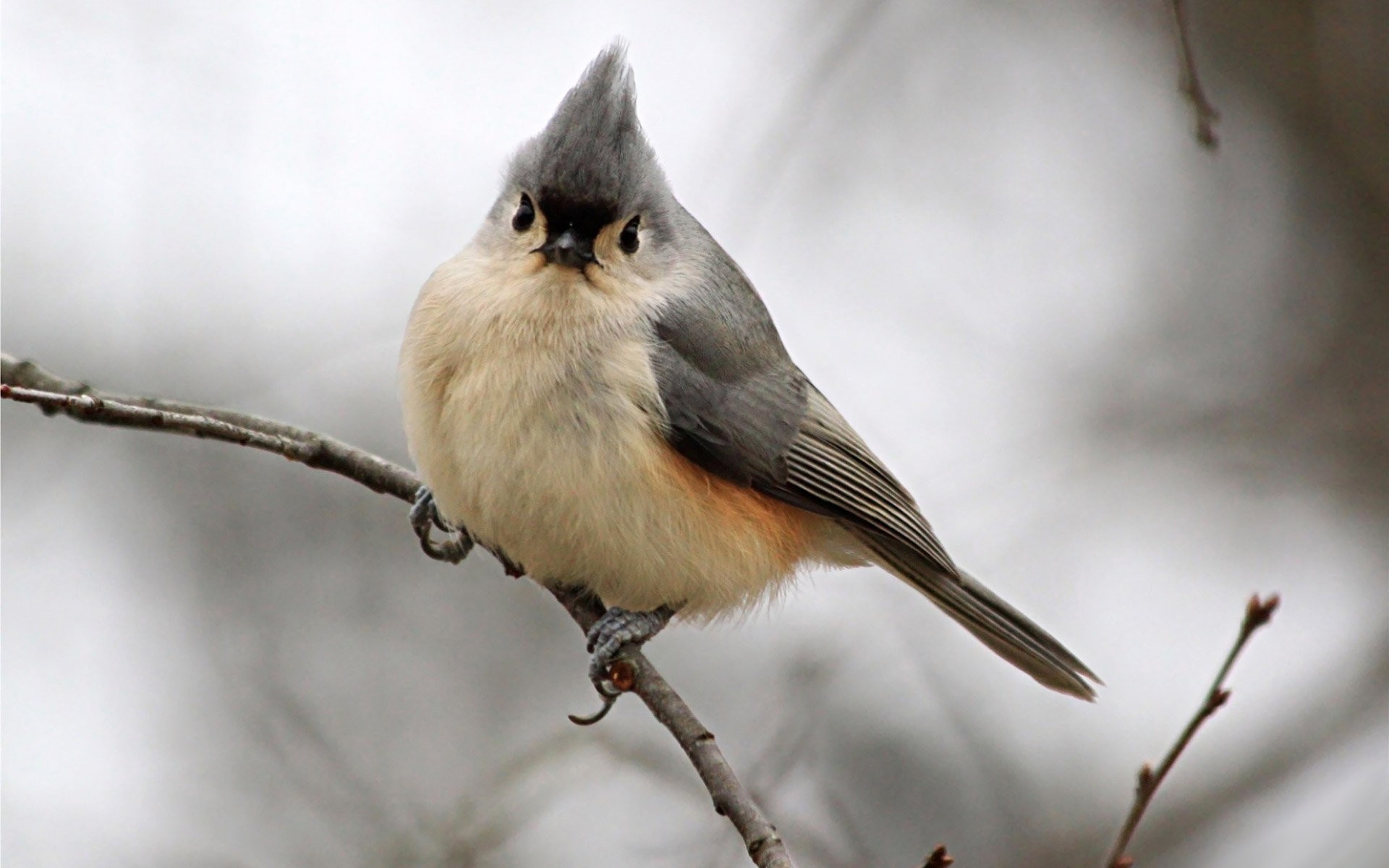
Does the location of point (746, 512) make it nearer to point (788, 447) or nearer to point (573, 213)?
point (788, 447)

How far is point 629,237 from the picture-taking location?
3393 mm

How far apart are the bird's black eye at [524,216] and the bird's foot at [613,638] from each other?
3.27 feet

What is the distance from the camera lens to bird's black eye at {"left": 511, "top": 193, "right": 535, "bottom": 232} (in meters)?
3.34

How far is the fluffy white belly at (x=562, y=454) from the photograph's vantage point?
3.14m

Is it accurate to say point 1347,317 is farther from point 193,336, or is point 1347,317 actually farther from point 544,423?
point 193,336

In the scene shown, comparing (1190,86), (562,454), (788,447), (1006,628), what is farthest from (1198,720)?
(1006,628)

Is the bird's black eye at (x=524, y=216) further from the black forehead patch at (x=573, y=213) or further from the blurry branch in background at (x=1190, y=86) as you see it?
the blurry branch in background at (x=1190, y=86)

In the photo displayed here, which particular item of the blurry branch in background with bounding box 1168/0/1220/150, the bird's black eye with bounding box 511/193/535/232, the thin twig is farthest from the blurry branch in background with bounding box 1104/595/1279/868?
the bird's black eye with bounding box 511/193/535/232

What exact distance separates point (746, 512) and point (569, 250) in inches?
32.5

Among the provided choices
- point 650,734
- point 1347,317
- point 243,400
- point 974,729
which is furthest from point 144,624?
point 1347,317

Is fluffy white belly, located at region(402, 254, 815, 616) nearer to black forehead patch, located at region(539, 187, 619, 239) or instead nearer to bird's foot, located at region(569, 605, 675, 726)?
bird's foot, located at region(569, 605, 675, 726)

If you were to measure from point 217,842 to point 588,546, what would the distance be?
208 centimetres

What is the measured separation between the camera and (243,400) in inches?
203

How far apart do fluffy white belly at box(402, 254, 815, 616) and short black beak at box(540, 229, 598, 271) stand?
3.2 inches
